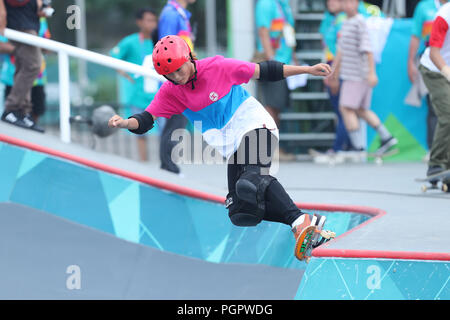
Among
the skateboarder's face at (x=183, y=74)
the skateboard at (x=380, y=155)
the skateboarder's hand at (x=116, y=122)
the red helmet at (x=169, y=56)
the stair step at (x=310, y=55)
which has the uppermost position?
the red helmet at (x=169, y=56)

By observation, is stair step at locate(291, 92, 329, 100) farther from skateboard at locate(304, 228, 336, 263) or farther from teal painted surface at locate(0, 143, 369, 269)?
skateboard at locate(304, 228, 336, 263)

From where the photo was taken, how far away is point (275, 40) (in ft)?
32.9

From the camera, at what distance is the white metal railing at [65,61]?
7.39 meters

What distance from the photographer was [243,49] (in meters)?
10.8

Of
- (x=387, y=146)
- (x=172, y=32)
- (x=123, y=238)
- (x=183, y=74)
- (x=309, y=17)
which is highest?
(x=183, y=74)

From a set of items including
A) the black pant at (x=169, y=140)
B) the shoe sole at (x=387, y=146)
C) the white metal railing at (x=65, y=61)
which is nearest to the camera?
the white metal railing at (x=65, y=61)

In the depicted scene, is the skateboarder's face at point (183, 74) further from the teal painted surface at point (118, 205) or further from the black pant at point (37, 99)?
the black pant at point (37, 99)

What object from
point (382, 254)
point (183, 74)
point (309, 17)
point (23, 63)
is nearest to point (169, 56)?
point (183, 74)

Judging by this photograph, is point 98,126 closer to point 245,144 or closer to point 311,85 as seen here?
point 245,144

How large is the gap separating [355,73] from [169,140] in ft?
10.1

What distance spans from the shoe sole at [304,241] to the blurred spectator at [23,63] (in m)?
3.65

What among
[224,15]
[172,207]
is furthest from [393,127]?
[224,15]

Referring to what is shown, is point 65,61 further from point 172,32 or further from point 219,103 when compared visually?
point 219,103

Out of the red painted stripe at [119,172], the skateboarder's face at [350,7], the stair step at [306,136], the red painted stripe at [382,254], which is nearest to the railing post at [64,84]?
the red painted stripe at [119,172]
